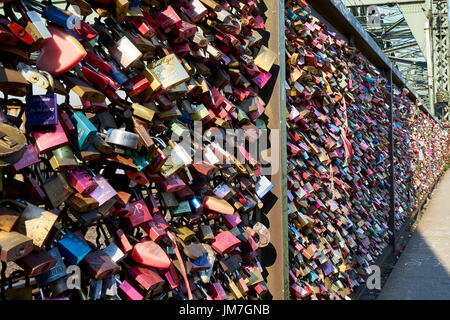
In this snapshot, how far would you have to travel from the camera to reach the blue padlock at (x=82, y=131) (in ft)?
3.23

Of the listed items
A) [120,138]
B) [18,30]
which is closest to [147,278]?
[120,138]

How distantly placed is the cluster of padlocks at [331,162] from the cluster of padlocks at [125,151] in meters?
0.54

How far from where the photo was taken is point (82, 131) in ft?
3.23

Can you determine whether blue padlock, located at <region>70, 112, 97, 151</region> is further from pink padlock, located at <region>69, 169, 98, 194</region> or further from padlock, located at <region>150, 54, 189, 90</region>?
padlock, located at <region>150, 54, 189, 90</region>

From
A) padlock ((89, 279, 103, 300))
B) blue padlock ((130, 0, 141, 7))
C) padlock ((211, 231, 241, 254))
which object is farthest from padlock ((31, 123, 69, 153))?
padlock ((211, 231, 241, 254))

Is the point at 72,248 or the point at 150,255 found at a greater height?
the point at 72,248

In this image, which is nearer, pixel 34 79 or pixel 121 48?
pixel 34 79

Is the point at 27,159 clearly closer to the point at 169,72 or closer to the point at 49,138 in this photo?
the point at 49,138

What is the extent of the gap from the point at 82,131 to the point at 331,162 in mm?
2196

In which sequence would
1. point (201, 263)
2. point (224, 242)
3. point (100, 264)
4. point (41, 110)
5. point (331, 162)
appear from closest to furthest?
1. point (41, 110)
2. point (100, 264)
3. point (201, 263)
4. point (224, 242)
5. point (331, 162)

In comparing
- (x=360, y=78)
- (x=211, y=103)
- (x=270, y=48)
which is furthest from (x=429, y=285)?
(x=211, y=103)

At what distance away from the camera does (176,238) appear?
1360 mm

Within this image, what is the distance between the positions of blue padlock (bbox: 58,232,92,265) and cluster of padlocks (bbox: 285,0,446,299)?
1324mm

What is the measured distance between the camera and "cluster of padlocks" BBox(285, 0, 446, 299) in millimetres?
2299
